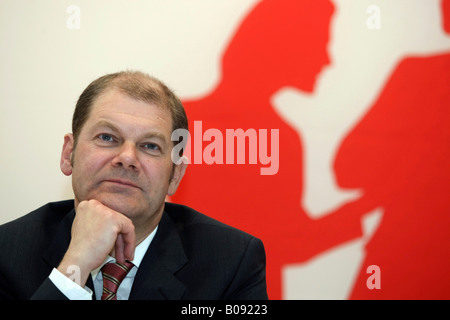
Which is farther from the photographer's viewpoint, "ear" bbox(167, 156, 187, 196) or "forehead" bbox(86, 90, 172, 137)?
"ear" bbox(167, 156, 187, 196)

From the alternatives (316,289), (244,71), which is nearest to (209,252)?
(316,289)

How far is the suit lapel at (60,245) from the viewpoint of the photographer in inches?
59.4

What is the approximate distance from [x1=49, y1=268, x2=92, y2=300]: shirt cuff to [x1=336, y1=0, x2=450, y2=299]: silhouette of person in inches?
55.0

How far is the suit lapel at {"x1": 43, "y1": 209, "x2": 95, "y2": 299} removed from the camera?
151 cm

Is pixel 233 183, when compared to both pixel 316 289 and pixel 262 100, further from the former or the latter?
pixel 316 289

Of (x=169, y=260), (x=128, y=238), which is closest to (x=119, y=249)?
(x=128, y=238)

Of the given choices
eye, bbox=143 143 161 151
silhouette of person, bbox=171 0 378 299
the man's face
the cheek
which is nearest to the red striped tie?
the man's face

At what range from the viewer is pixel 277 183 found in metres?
2.24

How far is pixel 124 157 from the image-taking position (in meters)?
1.51

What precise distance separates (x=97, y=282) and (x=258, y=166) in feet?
3.26

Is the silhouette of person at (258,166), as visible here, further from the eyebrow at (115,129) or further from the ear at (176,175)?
the eyebrow at (115,129)

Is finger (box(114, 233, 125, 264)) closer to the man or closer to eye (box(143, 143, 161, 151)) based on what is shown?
the man

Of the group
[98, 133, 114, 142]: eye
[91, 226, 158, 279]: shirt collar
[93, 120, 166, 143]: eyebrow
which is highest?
[93, 120, 166, 143]: eyebrow

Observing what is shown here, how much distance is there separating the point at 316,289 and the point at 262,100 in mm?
956
